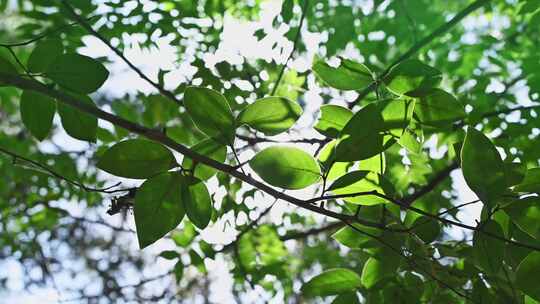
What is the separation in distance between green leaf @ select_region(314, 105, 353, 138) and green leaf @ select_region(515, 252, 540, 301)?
26cm

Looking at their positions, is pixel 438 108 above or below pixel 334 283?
above

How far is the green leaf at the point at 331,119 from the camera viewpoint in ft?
2.12

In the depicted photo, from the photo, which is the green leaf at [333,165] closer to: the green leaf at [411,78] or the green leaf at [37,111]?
the green leaf at [411,78]

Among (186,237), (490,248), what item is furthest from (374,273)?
(186,237)

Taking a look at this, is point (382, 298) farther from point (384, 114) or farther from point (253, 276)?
point (253, 276)

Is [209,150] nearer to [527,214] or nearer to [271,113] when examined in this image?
[271,113]

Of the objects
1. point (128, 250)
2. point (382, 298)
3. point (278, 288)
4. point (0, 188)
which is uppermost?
point (382, 298)

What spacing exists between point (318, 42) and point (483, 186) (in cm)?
77

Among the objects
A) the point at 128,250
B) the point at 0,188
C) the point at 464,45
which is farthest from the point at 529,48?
the point at 128,250

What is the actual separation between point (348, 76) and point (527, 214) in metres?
0.26

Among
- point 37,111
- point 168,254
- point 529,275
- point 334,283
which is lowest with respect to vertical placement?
point 168,254

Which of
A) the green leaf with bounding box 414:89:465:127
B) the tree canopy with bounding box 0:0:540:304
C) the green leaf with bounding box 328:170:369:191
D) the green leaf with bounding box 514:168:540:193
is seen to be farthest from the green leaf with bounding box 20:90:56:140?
the green leaf with bounding box 514:168:540:193

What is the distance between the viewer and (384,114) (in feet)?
1.90

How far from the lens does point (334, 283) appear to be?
2.60 ft
